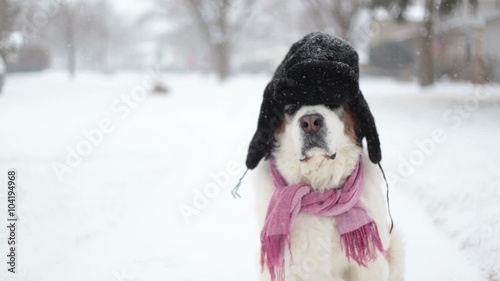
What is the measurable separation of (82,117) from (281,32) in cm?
3133

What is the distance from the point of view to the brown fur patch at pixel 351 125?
2502 millimetres

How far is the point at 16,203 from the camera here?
422 cm

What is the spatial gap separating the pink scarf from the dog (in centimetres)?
1

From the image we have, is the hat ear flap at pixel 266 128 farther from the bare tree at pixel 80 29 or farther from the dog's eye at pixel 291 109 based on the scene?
the bare tree at pixel 80 29

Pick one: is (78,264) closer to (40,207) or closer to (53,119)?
(40,207)

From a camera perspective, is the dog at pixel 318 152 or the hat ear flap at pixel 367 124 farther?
the hat ear flap at pixel 367 124

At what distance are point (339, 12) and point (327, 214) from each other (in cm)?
1930

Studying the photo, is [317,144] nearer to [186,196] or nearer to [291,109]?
[291,109]

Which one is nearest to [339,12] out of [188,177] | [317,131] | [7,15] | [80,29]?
[7,15]

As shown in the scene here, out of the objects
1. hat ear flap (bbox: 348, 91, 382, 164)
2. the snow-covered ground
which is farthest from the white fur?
the snow-covered ground

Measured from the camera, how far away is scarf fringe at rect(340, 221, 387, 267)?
2314mm

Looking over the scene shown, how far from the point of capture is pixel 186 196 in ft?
18.3

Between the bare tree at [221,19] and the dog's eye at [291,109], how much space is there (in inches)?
928

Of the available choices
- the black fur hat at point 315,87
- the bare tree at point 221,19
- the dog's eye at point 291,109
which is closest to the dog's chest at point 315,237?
the black fur hat at point 315,87
